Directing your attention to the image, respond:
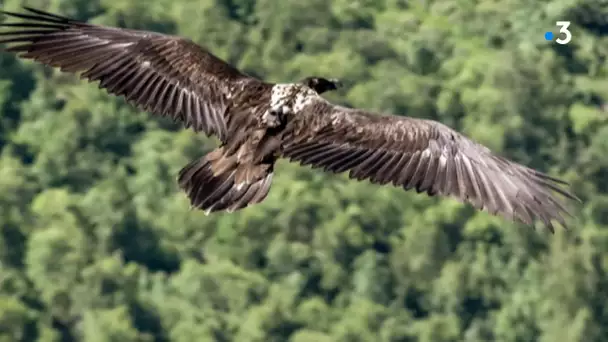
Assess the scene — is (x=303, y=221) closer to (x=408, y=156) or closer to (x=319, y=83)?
(x=319, y=83)

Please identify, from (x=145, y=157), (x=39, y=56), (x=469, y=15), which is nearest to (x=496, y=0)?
(x=469, y=15)

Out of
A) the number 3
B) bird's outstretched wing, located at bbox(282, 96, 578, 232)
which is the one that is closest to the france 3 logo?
the number 3

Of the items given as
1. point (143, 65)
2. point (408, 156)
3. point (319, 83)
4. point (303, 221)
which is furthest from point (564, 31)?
Result: point (408, 156)

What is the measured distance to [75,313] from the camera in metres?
74.9

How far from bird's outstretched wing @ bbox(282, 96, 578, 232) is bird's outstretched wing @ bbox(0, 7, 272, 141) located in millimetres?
682

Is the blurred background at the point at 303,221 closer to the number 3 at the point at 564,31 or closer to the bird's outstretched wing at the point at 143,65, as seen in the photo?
the number 3 at the point at 564,31

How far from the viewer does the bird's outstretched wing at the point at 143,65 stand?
15.2 meters

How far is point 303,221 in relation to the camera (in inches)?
3187

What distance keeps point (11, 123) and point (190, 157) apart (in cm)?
1168

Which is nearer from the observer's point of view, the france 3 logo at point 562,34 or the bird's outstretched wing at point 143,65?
the bird's outstretched wing at point 143,65

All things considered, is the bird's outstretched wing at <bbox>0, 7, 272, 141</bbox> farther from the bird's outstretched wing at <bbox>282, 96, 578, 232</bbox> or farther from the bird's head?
the bird's outstretched wing at <bbox>282, 96, 578, 232</bbox>

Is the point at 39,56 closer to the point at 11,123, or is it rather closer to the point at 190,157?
the point at 190,157

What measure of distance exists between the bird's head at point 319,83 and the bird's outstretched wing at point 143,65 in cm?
49

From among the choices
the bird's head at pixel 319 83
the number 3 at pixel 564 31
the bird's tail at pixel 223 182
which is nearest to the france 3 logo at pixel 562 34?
the number 3 at pixel 564 31
